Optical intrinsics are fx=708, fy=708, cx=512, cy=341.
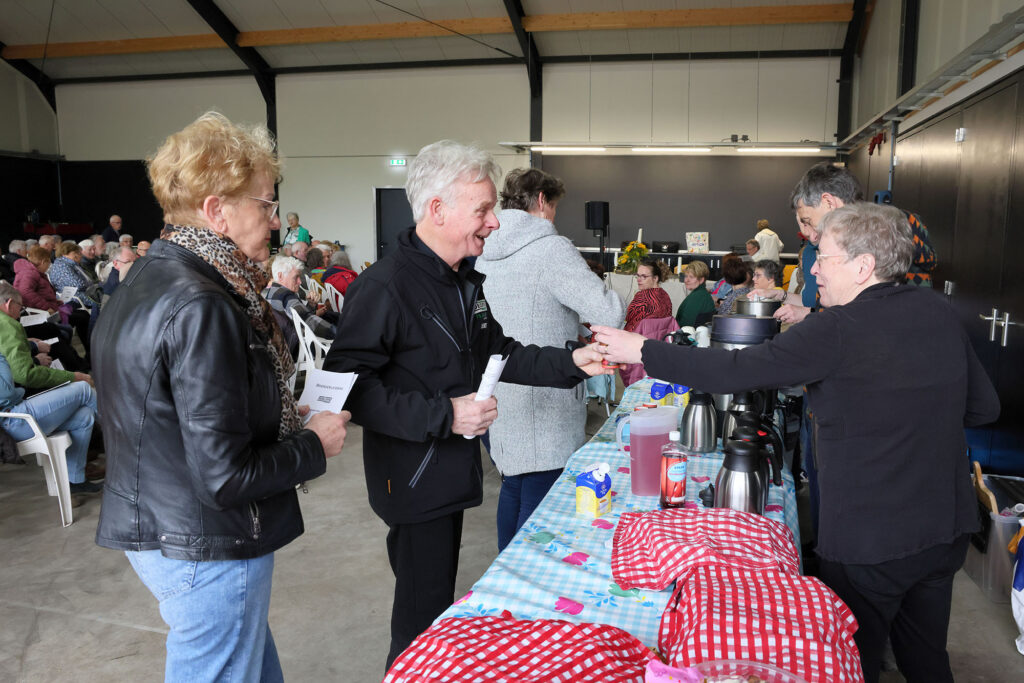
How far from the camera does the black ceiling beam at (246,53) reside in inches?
447

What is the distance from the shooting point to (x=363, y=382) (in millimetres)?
1560

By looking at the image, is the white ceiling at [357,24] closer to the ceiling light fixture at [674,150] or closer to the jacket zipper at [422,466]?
the ceiling light fixture at [674,150]

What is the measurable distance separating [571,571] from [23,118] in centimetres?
1689

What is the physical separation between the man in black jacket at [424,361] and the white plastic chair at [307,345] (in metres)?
3.96

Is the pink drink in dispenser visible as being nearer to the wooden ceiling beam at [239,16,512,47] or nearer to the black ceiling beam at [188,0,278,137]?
the black ceiling beam at [188,0,278,137]

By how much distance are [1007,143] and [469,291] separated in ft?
12.4

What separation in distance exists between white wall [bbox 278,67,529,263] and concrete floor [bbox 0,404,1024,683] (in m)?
10.2

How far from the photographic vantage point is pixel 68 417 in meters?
3.73

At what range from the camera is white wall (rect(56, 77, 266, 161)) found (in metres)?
13.7

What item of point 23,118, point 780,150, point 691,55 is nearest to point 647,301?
point 780,150

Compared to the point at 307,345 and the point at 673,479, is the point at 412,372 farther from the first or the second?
the point at 307,345

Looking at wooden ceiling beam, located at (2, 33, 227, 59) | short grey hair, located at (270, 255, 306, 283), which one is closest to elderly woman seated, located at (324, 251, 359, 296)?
short grey hair, located at (270, 255, 306, 283)

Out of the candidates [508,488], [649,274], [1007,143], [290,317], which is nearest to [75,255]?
[290,317]

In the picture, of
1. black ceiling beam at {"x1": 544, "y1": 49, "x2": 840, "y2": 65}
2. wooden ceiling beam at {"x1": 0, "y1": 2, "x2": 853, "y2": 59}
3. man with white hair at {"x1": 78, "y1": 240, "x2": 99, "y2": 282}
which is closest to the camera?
man with white hair at {"x1": 78, "y1": 240, "x2": 99, "y2": 282}
